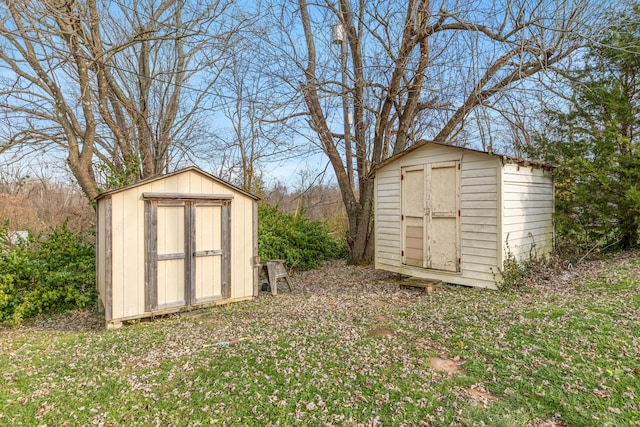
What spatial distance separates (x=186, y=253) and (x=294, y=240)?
4.14 metres

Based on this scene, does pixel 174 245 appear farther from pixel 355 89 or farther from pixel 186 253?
pixel 355 89

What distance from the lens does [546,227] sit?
257 inches

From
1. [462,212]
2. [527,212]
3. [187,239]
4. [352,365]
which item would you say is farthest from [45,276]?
[527,212]

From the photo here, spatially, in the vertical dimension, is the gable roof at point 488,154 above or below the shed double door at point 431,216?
above

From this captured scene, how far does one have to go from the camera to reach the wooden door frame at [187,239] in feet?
16.1

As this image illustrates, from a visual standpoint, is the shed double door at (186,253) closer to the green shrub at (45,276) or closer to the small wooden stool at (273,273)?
the small wooden stool at (273,273)

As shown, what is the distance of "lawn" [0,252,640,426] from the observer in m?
2.54

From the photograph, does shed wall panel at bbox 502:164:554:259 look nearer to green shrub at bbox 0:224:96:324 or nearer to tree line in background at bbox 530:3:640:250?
tree line in background at bbox 530:3:640:250

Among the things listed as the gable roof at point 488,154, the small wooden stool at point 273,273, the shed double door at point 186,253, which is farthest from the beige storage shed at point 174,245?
the gable roof at point 488,154

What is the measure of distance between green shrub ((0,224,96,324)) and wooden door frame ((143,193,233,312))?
6.00ft

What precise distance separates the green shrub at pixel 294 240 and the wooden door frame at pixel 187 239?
259 cm

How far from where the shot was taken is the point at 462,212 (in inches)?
232

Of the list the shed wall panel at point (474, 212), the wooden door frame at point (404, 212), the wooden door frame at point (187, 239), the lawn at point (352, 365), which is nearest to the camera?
the lawn at point (352, 365)

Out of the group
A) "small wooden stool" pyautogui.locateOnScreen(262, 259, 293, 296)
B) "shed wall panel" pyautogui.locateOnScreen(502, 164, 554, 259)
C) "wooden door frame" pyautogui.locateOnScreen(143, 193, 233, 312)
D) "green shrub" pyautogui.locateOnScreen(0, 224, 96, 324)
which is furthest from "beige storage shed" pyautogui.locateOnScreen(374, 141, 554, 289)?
"green shrub" pyautogui.locateOnScreen(0, 224, 96, 324)
